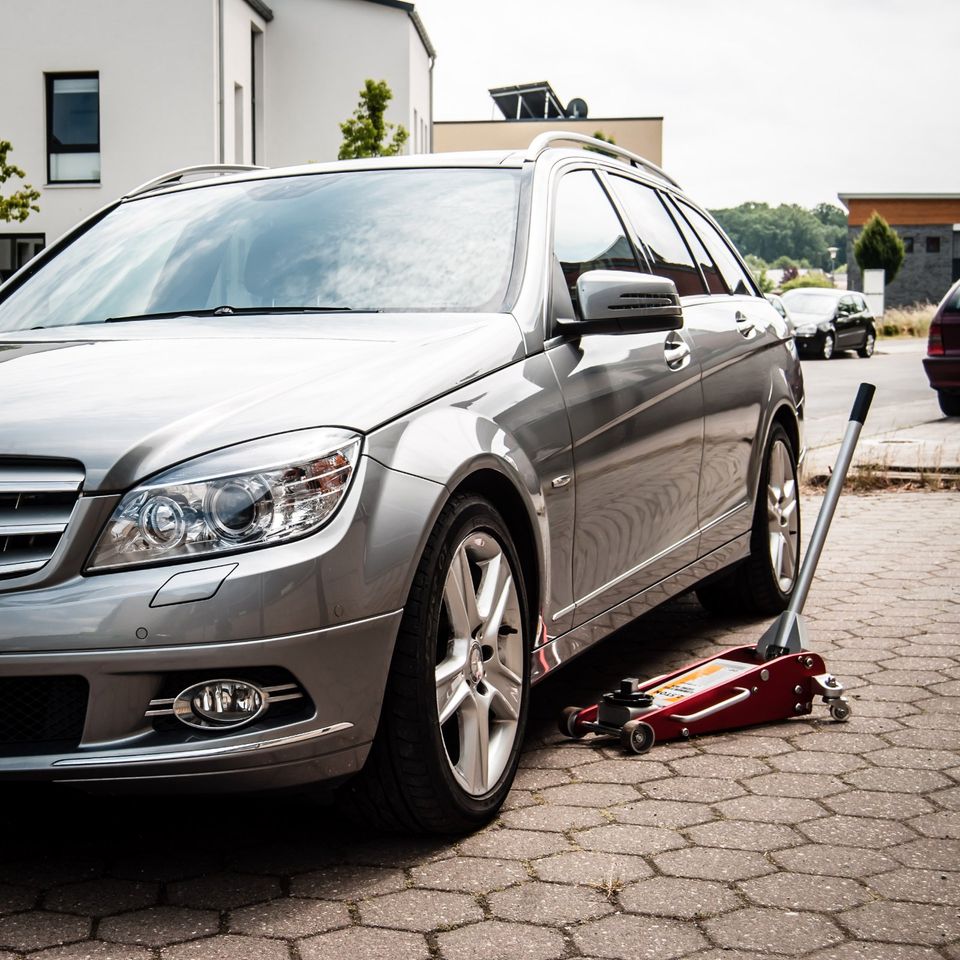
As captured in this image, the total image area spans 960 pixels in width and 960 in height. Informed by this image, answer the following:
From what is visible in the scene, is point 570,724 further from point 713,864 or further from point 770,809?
point 713,864

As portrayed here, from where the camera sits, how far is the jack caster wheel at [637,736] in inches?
154

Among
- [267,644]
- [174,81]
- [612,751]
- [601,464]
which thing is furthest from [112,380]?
[174,81]

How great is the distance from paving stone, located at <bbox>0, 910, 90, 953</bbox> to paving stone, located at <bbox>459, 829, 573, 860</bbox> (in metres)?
0.86

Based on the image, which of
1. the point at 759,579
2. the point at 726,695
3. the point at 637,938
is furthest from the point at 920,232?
the point at 637,938

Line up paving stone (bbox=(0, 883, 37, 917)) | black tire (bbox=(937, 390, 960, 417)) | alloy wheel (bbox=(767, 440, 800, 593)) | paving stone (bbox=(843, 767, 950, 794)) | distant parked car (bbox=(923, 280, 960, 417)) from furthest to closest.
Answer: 1. black tire (bbox=(937, 390, 960, 417))
2. distant parked car (bbox=(923, 280, 960, 417))
3. alloy wheel (bbox=(767, 440, 800, 593))
4. paving stone (bbox=(843, 767, 950, 794))
5. paving stone (bbox=(0, 883, 37, 917))

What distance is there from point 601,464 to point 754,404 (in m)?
1.68

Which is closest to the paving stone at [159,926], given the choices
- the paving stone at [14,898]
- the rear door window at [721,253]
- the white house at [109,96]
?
the paving stone at [14,898]

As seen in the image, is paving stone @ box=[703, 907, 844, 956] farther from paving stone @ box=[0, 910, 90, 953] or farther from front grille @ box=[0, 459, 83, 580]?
front grille @ box=[0, 459, 83, 580]

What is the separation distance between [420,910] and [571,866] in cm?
41

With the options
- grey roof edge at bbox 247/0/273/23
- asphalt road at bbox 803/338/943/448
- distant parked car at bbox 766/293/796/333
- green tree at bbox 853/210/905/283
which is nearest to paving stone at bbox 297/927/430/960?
distant parked car at bbox 766/293/796/333

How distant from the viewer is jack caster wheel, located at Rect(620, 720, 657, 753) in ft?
12.9

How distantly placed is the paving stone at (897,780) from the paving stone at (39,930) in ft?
6.62

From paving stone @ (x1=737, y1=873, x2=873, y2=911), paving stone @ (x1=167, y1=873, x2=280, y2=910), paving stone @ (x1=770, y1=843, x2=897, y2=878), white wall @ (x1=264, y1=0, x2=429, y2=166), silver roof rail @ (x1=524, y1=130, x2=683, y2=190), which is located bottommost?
paving stone @ (x1=167, y1=873, x2=280, y2=910)

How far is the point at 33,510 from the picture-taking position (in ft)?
8.91
